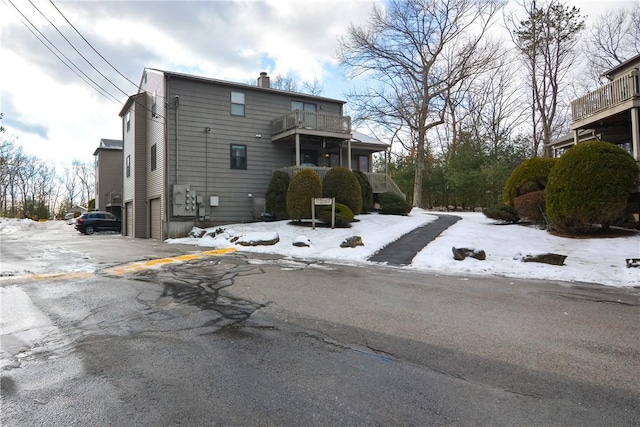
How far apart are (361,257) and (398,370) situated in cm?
732

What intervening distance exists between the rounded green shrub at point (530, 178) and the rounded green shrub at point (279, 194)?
361 inches

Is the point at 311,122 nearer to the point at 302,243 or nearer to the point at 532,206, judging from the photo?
the point at 302,243

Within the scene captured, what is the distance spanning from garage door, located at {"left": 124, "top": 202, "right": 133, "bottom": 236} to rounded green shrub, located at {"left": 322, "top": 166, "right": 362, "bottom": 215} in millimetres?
12527

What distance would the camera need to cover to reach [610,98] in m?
13.5

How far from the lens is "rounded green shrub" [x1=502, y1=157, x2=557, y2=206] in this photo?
1338 cm

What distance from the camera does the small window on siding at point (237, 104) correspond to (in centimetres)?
1877

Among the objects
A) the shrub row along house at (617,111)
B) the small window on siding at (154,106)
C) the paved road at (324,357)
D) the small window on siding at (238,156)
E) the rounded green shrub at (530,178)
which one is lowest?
the paved road at (324,357)

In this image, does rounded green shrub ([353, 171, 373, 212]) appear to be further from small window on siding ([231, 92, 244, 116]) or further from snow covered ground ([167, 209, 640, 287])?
small window on siding ([231, 92, 244, 116])

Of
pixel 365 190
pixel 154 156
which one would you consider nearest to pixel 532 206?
pixel 365 190

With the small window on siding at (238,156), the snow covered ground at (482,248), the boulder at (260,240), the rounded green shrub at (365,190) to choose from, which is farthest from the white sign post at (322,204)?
the small window on siding at (238,156)

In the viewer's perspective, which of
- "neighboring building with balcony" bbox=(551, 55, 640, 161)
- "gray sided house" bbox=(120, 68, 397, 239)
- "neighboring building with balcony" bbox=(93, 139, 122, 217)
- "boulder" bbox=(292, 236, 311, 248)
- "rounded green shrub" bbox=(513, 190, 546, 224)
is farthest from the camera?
"neighboring building with balcony" bbox=(93, 139, 122, 217)

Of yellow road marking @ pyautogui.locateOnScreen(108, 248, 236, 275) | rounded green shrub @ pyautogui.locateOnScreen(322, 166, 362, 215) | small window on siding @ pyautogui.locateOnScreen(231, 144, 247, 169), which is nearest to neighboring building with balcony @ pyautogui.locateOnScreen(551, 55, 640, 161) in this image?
rounded green shrub @ pyautogui.locateOnScreen(322, 166, 362, 215)

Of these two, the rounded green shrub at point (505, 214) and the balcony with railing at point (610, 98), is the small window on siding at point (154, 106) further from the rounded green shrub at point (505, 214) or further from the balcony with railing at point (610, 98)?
the balcony with railing at point (610, 98)

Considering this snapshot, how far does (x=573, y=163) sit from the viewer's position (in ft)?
35.3
